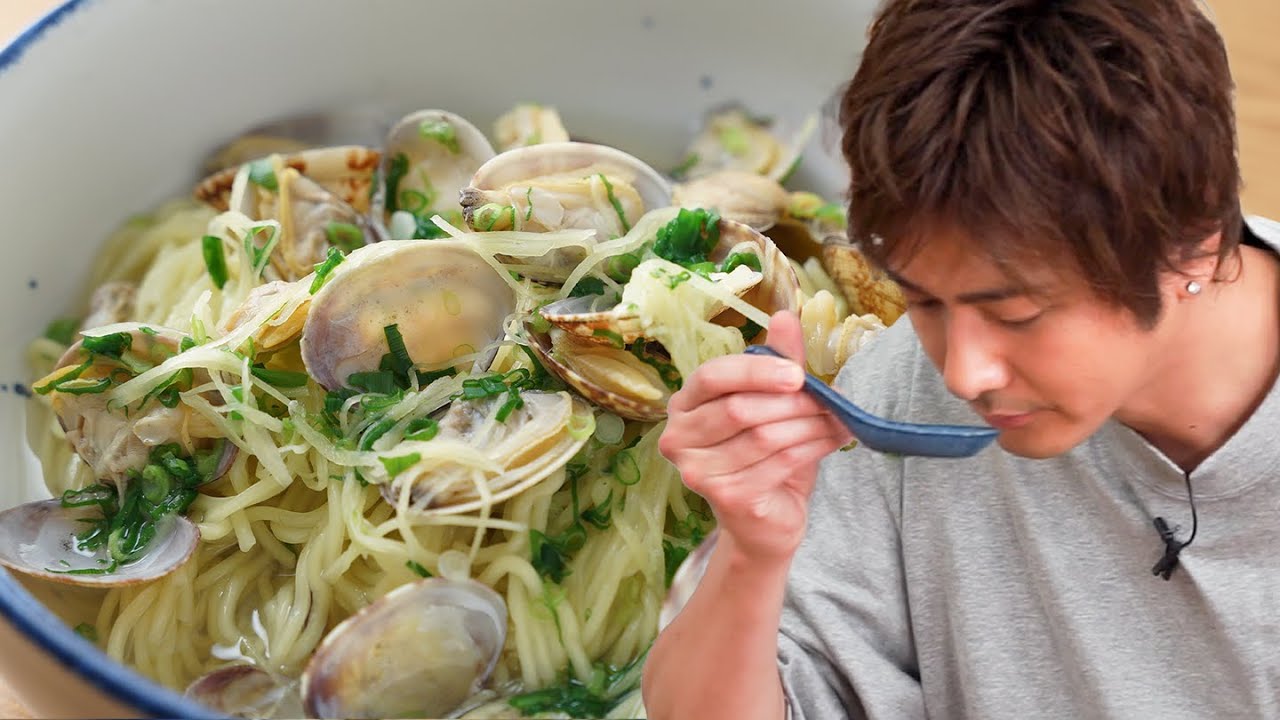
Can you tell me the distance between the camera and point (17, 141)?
1393 millimetres

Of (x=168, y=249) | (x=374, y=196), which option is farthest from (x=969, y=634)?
(x=168, y=249)

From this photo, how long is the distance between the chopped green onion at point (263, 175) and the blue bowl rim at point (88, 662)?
0.73 m

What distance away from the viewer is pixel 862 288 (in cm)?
146

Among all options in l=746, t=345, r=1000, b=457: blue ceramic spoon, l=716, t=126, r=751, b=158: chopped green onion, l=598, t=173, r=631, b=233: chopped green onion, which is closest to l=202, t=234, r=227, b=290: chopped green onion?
l=598, t=173, r=631, b=233: chopped green onion

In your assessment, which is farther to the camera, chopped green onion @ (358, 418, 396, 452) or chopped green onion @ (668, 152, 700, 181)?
chopped green onion @ (668, 152, 700, 181)

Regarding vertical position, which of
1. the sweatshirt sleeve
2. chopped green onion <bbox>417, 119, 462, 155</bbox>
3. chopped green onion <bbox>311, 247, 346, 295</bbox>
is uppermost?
chopped green onion <bbox>417, 119, 462, 155</bbox>

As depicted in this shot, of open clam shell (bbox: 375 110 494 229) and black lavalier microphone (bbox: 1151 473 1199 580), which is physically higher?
open clam shell (bbox: 375 110 494 229)

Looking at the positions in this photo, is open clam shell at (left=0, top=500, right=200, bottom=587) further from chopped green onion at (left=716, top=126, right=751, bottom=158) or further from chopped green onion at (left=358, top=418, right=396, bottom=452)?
chopped green onion at (left=716, top=126, right=751, bottom=158)

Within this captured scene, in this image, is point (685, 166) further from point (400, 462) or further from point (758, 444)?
point (758, 444)

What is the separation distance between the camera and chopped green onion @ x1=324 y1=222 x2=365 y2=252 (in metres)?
1.50

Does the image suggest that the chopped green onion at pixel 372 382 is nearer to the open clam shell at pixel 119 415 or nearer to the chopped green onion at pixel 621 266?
the open clam shell at pixel 119 415

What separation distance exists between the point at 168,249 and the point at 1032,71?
1.27m

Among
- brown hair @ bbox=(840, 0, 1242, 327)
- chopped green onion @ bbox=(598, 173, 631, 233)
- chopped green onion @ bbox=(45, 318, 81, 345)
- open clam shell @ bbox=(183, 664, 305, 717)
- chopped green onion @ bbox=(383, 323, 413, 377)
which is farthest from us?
chopped green onion @ bbox=(45, 318, 81, 345)

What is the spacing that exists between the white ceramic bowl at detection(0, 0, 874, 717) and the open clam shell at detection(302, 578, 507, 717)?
0.56 metres
